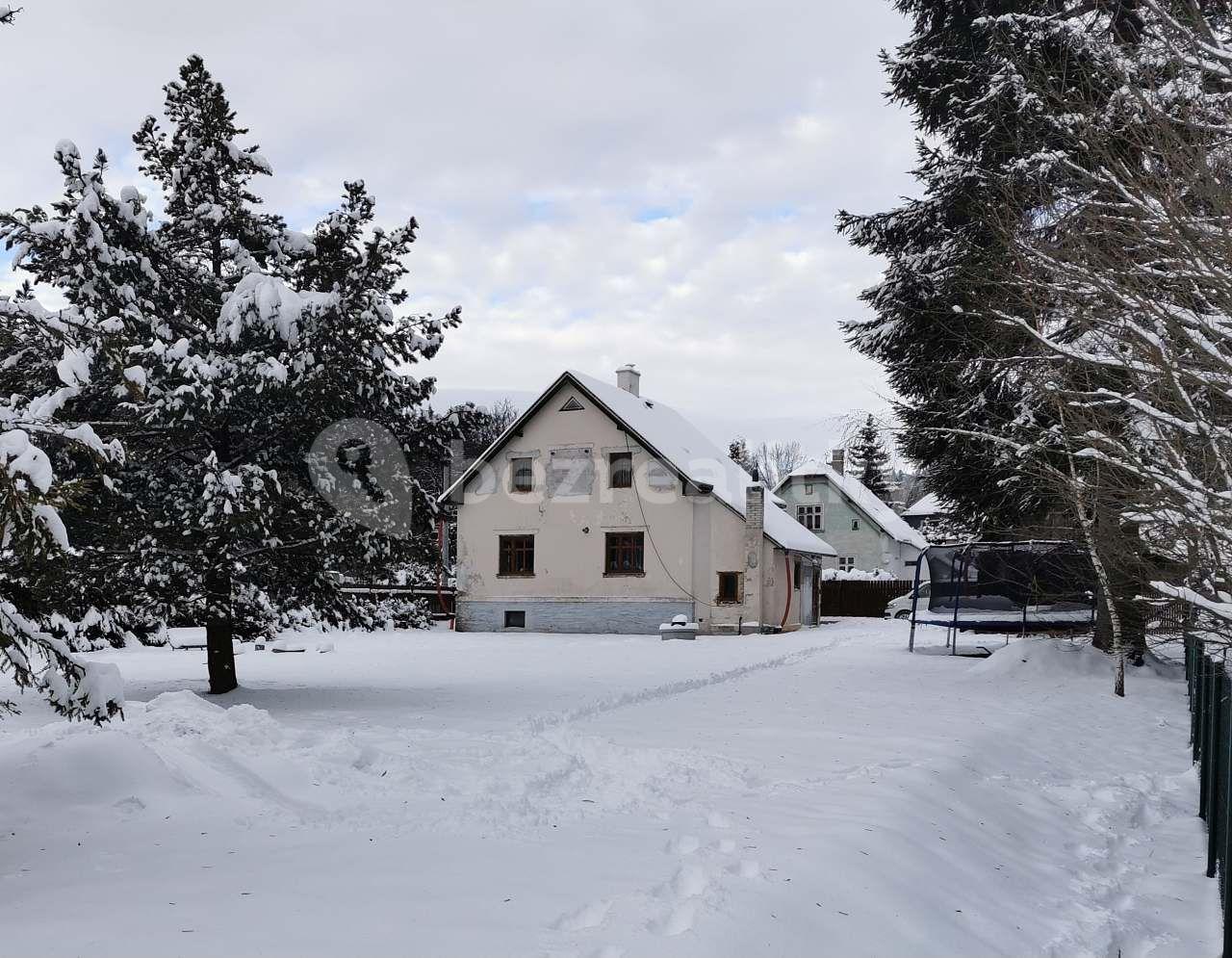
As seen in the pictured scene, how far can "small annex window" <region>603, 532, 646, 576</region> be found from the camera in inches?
1185

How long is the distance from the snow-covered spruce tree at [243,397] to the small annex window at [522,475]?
1798 centimetres

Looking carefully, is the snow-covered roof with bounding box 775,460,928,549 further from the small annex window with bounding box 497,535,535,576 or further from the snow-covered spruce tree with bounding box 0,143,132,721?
the snow-covered spruce tree with bounding box 0,143,132,721

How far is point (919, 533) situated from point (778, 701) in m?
48.9

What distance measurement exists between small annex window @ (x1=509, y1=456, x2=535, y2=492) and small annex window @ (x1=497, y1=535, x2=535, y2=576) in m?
1.56

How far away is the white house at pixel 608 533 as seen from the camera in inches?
1157

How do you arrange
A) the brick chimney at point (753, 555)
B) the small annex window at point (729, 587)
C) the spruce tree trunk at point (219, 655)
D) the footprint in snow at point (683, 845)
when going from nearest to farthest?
the footprint in snow at point (683, 845) → the spruce tree trunk at point (219, 655) → the brick chimney at point (753, 555) → the small annex window at point (729, 587)

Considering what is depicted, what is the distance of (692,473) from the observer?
30.5 m

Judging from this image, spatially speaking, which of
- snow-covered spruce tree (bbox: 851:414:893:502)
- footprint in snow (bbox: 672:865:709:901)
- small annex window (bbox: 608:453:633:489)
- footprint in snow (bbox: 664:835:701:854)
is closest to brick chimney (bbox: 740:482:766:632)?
small annex window (bbox: 608:453:633:489)

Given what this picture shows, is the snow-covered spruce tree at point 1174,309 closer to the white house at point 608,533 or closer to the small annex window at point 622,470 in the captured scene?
the white house at point 608,533

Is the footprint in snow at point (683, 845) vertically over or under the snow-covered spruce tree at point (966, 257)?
under

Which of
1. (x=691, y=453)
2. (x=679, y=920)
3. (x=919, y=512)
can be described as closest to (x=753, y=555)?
(x=691, y=453)

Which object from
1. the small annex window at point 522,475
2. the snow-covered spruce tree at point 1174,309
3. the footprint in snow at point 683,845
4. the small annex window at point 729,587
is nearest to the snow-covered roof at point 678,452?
the small annex window at point 522,475

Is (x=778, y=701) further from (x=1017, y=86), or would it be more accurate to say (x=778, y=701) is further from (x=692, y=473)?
(x=692, y=473)

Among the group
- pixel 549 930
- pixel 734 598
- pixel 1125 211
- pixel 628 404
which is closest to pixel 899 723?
pixel 1125 211
